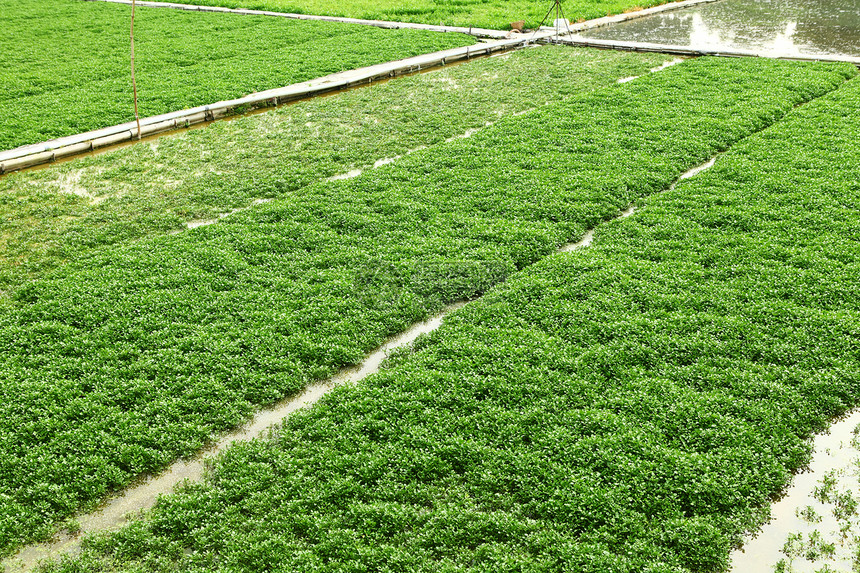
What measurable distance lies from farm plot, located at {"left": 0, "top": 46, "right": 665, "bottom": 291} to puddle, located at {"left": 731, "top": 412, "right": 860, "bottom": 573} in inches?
343

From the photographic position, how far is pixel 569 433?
21.6 ft

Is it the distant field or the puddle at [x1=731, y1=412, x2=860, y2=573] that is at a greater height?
the distant field

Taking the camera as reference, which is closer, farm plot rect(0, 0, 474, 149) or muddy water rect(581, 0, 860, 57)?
farm plot rect(0, 0, 474, 149)

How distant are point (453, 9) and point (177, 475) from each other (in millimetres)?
24328

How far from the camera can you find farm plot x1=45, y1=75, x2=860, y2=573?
5664 millimetres

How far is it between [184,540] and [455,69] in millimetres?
15772

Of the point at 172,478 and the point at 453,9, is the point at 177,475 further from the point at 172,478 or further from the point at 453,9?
the point at 453,9

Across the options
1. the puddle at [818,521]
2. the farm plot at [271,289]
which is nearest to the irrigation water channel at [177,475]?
the farm plot at [271,289]

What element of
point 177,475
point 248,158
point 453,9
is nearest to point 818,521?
point 177,475

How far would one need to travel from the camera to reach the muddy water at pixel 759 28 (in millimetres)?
20406

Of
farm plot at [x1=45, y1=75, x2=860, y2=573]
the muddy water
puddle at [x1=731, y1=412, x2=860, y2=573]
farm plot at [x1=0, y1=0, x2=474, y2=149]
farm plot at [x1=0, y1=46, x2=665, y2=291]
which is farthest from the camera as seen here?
the muddy water

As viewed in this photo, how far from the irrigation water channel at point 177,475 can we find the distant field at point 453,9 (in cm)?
1844

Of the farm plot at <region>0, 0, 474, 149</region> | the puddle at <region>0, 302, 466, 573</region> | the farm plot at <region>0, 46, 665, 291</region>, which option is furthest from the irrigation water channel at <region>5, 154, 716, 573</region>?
the farm plot at <region>0, 0, 474, 149</region>

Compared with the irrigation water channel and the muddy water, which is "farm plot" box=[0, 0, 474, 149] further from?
the irrigation water channel
